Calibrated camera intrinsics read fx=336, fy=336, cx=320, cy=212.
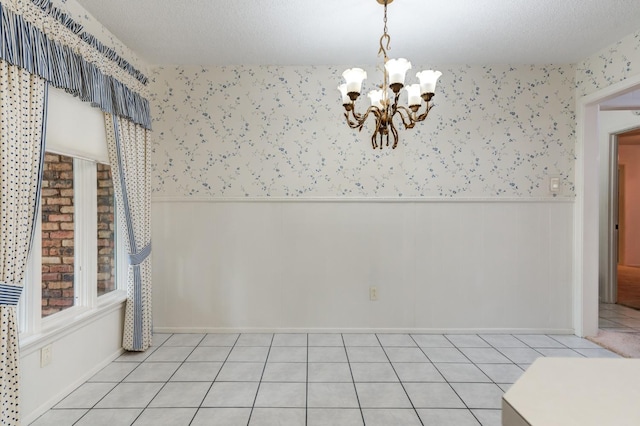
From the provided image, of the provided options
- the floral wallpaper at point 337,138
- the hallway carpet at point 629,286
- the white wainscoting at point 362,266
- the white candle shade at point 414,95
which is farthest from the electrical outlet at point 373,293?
the hallway carpet at point 629,286

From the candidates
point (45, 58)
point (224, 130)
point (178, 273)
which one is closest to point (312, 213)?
point (224, 130)

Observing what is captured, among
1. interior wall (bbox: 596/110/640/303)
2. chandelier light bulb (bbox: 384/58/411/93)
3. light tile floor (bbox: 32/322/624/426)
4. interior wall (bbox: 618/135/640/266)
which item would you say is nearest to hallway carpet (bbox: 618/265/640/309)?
interior wall (bbox: 596/110/640/303)

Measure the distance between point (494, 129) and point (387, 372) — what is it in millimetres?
2498

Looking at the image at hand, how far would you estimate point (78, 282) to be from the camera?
2.50 metres

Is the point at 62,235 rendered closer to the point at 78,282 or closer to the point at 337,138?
the point at 78,282

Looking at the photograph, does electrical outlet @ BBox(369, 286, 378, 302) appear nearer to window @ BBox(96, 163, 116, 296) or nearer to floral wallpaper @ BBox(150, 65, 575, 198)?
floral wallpaper @ BBox(150, 65, 575, 198)

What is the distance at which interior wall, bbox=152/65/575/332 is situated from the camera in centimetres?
333

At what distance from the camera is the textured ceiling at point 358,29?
2354 millimetres

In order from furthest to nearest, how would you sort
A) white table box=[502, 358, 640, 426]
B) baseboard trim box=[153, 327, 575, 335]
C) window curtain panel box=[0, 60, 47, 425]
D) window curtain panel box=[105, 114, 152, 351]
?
baseboard trim box=[153, 327, 575, 335]
window curtain panel box=[105, 114, 152, 351]
window curtain panel box=[0, 60, 47, 425]
white table box=[502, 358, 640, 426]

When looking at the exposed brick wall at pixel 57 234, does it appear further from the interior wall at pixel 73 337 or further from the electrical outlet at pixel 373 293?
the electrical outlet at pixel 373 293

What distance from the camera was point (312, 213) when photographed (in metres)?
3.35

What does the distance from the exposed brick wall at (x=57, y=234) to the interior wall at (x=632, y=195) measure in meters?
9.96

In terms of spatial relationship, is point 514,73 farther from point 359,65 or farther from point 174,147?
point 174,147

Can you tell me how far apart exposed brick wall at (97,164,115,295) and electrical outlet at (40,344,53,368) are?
71 centimetres
